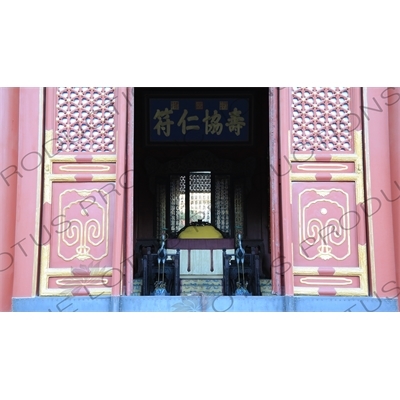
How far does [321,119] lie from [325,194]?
26.4 inches

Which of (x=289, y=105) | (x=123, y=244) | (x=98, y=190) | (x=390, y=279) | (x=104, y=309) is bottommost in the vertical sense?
(x=104, y=309)

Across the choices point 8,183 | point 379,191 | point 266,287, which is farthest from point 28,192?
point 266,287

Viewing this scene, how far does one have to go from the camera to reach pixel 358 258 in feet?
12.6

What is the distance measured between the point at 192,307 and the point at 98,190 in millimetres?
1274

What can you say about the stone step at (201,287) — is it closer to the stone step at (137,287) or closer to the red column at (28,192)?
the stone step at (137,287)

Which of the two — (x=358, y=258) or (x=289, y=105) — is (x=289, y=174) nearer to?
(x=289, y=105)

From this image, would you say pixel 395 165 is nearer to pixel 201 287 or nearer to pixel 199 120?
pixel 201 287

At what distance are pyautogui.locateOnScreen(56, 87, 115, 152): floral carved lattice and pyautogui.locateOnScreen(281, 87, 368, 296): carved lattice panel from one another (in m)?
1.55

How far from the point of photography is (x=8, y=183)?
3857 millimetres

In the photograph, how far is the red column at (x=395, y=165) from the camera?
3.76 meters

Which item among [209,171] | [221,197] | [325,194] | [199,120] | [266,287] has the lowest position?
[266,287]

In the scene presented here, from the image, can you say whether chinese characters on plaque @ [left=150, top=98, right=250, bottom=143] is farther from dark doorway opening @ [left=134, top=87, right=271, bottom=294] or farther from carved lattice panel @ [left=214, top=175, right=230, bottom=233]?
carved lattice panel @ [left=214, top=175, right=230, bottom=233]

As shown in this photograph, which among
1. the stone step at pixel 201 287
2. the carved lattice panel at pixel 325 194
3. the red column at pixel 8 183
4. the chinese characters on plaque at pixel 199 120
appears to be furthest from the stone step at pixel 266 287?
the red column at pixel 8 183

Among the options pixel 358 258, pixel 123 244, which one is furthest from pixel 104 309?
pixel 358 258
